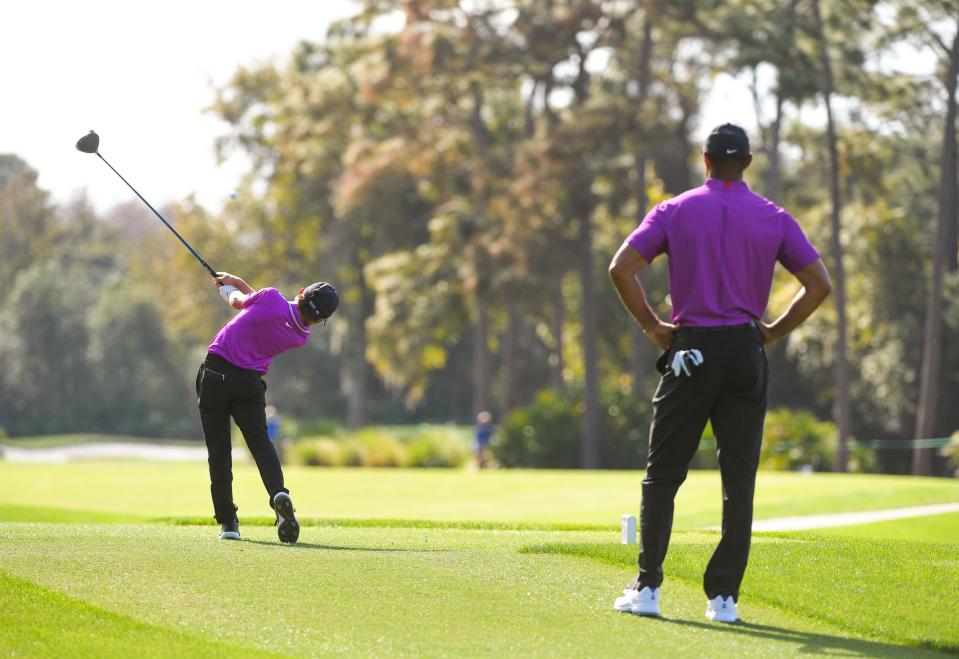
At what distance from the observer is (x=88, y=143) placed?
11.9 m

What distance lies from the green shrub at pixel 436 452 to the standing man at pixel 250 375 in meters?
30.7

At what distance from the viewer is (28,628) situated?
6.84 m

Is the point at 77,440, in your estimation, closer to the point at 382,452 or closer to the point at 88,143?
the point at 382,452

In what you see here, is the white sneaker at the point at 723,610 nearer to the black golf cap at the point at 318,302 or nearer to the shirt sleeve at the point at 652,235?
the shirt sleeve at the point at 652,235

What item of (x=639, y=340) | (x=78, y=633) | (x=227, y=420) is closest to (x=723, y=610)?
(x=78, y=633)

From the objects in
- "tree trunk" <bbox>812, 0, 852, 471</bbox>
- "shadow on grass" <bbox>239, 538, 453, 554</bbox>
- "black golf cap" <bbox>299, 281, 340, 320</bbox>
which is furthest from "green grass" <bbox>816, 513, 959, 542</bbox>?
"tree trunk" <bbox>812, 0, 852, 471</bbox>

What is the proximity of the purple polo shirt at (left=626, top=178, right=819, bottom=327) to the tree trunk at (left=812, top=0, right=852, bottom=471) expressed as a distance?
111 ft

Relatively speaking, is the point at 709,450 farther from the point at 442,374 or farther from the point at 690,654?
the point at 442,374

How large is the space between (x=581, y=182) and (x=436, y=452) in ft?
27.8

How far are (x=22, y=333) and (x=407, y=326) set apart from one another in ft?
136

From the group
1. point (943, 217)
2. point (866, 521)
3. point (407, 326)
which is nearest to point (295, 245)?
point (407, 326)

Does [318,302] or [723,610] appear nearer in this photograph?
[723,610]

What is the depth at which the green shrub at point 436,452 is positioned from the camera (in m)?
41.3

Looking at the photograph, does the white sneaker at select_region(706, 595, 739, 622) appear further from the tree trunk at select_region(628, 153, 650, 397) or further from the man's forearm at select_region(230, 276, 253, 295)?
the tree trunk at select_region(628, 153, 650, 397)
